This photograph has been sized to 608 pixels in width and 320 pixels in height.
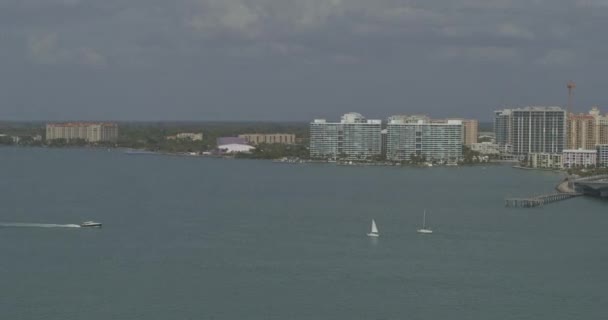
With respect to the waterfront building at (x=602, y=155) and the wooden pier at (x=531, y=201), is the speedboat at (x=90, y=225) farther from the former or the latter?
the waterfront building at (x=602, y=155)

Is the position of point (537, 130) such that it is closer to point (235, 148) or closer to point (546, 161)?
point (546, 161)

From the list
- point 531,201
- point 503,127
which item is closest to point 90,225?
point 531,201

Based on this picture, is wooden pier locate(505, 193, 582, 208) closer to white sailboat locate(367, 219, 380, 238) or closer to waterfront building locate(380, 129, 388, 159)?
white sailboat locate(367, 219, 380, 238)

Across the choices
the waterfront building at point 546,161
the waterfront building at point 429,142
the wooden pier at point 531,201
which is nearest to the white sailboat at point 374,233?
the wooden pier at point 531,201

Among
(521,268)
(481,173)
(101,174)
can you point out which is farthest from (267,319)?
(481,173)

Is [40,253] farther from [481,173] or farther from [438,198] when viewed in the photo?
[481,173]
